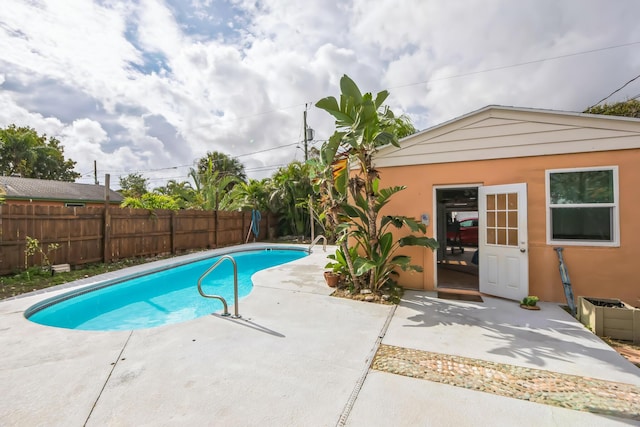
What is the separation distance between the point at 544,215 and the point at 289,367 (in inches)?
201

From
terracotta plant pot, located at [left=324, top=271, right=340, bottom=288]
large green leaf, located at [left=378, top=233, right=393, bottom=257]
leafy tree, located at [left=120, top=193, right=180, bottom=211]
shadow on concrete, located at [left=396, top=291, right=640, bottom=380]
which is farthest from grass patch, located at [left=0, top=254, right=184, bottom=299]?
shadow on concrete, located at [left=396, top=291, right=640, bottom=380]

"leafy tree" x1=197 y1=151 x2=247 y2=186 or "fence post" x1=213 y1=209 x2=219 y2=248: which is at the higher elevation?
"leafy tree" x1=197 y1=151 x2=247 y2=186

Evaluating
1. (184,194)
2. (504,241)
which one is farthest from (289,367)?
(184,194)

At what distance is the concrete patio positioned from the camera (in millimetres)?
2018

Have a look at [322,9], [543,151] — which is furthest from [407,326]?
[322,9]

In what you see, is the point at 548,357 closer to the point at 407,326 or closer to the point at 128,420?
the point at 407,326

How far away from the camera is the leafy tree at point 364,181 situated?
4.50 metres

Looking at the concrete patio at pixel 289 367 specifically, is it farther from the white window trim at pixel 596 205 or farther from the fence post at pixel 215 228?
the fence post at pixel 215 228

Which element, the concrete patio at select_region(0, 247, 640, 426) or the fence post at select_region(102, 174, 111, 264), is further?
the fence post at select_region(102, 174, 111, 264)

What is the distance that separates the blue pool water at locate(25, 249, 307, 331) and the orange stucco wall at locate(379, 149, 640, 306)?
4.13 meters

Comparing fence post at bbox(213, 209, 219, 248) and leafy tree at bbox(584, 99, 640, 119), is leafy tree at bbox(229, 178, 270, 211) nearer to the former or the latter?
fence post at bbox(213, 209, 219, 248)

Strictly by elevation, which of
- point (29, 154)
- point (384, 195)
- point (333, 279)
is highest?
point (29, 154)

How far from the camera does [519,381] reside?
8.00 feet

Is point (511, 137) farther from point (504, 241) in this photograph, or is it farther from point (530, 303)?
point (530, 303)
